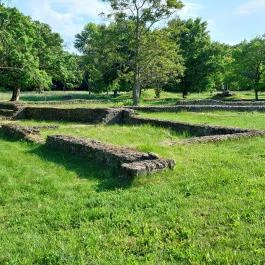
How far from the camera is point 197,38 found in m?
46.2

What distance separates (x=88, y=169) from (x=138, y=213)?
10.8ft

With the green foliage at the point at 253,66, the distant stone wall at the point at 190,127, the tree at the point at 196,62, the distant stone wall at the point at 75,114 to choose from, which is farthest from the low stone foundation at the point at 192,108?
the tree at the point at 196,62

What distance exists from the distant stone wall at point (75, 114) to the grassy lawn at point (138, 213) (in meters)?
10.8

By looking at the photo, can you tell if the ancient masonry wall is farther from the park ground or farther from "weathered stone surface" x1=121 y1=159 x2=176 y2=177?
the park ground

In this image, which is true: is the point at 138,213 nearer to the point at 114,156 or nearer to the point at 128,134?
the point at 114,156

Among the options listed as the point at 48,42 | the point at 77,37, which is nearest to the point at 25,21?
the point at 48,42

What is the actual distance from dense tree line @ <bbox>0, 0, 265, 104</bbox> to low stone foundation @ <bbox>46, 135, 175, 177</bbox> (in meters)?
18.1

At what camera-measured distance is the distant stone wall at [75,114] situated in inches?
800

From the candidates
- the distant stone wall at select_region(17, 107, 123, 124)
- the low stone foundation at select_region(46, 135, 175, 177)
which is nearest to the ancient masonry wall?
the low stone foundation at select_region(46, 135, 175, 177)

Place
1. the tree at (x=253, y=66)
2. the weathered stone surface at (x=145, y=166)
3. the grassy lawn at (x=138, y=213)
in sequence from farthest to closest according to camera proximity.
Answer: the tree at (x=253, y=66), the weathered stone surface at (x=145, y=166), the grassy lawn at (x=138, y=213)

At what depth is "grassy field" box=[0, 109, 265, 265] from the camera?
475 centimetres

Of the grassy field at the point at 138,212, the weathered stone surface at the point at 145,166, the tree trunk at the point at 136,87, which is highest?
the tree trunk at the point at 136,87

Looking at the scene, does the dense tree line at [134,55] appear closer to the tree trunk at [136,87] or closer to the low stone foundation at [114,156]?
the tree trunk at [136,87]

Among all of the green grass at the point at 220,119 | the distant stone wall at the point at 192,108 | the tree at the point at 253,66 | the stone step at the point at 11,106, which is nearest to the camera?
the green grass at the point at 220,119
